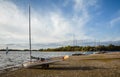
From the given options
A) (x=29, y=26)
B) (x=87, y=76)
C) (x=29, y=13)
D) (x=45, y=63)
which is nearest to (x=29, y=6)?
(x=29, y=13)

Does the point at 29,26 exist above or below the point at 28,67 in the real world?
Answer: above

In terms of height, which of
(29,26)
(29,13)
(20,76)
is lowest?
(20,76)

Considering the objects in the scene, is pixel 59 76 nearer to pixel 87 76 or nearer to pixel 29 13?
pixel 87 76

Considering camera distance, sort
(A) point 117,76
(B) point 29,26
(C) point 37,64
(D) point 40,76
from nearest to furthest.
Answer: (A) point 117,76
(D) point 40,76
(C) point 37,64
(B) point 29,26

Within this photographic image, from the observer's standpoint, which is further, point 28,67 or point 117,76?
point 28,67

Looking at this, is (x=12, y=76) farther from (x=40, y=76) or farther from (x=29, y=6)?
(x=29, y=6)

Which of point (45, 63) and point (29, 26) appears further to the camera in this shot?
point (29, 26)

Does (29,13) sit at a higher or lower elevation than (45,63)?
higher

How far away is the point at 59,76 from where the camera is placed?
1877cm

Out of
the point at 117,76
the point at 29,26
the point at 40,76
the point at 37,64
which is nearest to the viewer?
the point at 117,76

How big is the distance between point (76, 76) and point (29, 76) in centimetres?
470

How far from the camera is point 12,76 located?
19.7 m

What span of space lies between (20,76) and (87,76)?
6.71 meters

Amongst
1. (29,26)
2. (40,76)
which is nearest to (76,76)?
(40,76)
